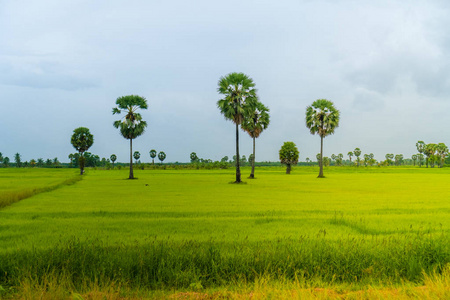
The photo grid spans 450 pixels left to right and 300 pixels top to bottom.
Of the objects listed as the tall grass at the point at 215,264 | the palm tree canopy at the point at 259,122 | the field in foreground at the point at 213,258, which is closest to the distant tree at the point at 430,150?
the palm tree canopy at the point at 259,122

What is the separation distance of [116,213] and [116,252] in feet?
27.9

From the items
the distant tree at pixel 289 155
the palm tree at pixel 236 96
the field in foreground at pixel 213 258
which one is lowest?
the field in foreground at pixel 213 258

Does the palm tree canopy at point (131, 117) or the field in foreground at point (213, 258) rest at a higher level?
the palm tree canopy at point (131, 117)

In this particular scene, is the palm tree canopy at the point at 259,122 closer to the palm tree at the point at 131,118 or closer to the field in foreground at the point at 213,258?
the palm tree at the point at 131,118

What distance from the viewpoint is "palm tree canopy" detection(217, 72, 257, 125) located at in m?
46.7

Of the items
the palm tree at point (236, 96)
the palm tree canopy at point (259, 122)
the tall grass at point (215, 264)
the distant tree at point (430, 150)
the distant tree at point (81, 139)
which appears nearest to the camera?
the tall grass at point (215, 264)

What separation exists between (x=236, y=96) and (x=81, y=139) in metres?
77.4

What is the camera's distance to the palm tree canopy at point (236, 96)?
46719 mm

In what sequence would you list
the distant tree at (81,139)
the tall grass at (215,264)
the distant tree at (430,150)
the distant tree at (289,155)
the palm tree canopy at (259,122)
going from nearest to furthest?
the tall grass at (215,264) → the palm tree canopy at (259,122) → the distant tree at (289,155) → the distant tree at (81,139) → the distant tree at (430,150)

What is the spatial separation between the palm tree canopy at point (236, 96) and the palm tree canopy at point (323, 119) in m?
26.6

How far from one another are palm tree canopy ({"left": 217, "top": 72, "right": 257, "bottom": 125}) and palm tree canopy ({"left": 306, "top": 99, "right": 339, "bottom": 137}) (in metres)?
26.6

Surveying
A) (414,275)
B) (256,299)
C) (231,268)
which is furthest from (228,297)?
(414,275)

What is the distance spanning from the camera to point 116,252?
797cm

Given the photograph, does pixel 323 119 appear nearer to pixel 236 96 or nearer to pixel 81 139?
pixel 236 96
